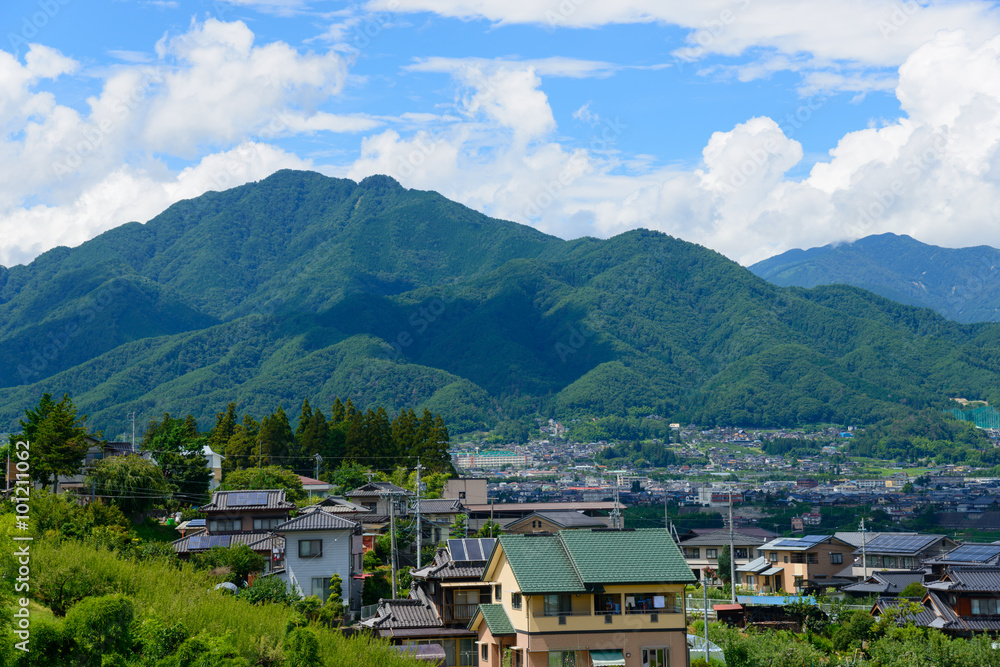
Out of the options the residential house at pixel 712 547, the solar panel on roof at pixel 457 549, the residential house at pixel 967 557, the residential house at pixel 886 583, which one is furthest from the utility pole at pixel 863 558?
the solar panel on roof at pixel 457 549

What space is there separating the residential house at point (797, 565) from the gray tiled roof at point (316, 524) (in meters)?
33.7

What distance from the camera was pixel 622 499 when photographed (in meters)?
129

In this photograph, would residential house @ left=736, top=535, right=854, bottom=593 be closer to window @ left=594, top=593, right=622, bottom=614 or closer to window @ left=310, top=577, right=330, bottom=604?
window @ left=310, top=577, right=330, bottom=604

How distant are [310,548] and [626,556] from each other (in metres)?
16.1

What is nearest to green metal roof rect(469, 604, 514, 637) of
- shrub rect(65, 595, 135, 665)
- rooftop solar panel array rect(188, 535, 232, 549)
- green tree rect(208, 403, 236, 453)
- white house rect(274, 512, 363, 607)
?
shrub rect(65, 595, 135, 665)

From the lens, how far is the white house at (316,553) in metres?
37.8

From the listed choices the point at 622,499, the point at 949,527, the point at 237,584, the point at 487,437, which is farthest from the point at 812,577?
the point at 487,437

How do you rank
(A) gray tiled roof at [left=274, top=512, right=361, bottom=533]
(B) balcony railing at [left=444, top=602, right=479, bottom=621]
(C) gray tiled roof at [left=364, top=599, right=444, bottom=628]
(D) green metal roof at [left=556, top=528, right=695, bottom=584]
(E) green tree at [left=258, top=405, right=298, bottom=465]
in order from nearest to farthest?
(D) green metal roof at [left=556, top=528, right=695, bottom=584], (C) gray tiled roof at [left=364, top=599, right=444, bottom=628], (B) balcony railing at [left=444, top=602, right=479, bottom=621], (A) gray tiled roof at [left=274, top=512, right=361, bottom=533], (E) green tree at [left=258, top=405, right=298, bottom=465]

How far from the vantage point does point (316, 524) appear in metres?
37.9

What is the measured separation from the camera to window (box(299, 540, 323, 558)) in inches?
1500

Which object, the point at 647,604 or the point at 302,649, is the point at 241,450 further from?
the point at 302,649

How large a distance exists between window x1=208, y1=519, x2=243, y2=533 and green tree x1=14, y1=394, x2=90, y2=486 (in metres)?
6.72

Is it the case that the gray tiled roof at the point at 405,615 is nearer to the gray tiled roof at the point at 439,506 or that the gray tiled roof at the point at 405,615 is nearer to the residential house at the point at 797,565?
the gray tiled roof at the point at 439,506

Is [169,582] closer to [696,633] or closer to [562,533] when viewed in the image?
[562,533]
